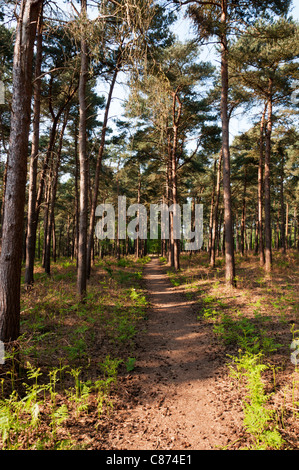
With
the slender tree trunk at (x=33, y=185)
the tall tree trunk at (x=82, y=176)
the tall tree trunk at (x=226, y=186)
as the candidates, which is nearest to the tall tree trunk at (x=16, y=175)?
the tall tree trunk at (x=82, y=176)

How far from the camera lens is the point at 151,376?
485 centimetres

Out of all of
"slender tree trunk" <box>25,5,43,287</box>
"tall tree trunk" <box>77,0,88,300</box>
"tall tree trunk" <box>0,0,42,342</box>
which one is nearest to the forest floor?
"tall tree trunk" <box>0,0,42,342</box>

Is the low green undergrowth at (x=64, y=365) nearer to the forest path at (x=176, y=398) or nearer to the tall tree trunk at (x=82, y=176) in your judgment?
the forest path at (x=176, y=398)

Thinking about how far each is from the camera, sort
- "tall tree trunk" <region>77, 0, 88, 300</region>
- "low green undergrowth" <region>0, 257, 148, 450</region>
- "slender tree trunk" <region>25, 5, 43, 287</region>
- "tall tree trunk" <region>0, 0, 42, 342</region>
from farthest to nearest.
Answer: "slender tree trunk" <region>25, 5, 43, 287</region>
"tall tree trunk" <region>77, 0, 88, 300</region>
"tall tree trunk" <region>0, 0, 42, 342</region>
"low green undergrowth" <region>0, 257, 148, 450</region>

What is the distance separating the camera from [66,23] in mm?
5262

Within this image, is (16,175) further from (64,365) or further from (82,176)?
(82,176)

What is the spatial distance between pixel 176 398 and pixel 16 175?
4700 millimetres

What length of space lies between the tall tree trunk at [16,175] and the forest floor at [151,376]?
2.54 ft

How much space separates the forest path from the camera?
10.7ft

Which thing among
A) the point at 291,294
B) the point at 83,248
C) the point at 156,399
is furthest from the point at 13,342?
the point at 291,294

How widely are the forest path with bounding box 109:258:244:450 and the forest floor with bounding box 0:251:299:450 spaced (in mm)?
18

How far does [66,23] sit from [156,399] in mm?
7627

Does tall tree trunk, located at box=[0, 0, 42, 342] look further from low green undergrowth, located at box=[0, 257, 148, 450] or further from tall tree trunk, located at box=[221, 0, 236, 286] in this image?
tall tree trunk, located at box=[221, 0, 236, 286]

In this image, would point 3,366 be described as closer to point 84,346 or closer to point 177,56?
point 84,346
